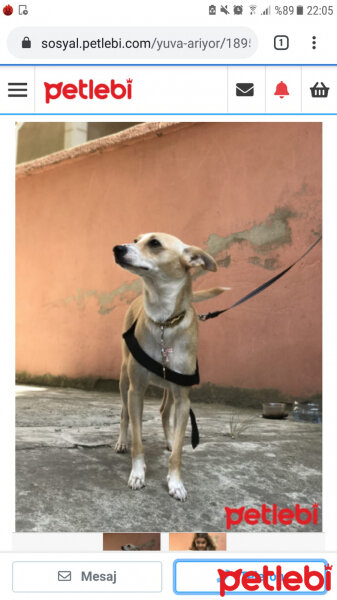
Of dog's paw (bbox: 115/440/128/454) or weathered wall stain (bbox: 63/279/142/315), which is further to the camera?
weathered wall stain (bbox: 63/279/142/315)

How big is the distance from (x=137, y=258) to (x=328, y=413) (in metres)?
1.04

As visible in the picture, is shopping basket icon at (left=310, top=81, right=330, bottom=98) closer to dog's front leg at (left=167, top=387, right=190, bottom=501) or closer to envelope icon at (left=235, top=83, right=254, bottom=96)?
envelope icon at (left=235, top=83, right=254, bottom=96)

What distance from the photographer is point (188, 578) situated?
1198 mm

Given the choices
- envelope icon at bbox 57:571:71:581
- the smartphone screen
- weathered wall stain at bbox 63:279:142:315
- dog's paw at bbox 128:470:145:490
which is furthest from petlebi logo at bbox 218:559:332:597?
weathered wall stain at bbox 63:279:142:315

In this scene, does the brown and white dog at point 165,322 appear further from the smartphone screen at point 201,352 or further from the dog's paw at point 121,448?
the dog's paw at point 121,448

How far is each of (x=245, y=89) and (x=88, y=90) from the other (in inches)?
21.9

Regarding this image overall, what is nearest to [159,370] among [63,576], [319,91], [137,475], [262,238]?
[137,475]

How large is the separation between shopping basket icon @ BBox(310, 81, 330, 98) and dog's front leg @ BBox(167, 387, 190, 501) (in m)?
1.35

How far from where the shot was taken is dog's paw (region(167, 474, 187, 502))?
1879mm

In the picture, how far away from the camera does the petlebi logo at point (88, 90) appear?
1.54 metres

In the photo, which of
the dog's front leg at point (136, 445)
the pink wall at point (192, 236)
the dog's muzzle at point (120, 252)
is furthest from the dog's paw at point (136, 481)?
the pink wall at point (192, 236)

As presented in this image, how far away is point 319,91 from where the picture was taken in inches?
59.2

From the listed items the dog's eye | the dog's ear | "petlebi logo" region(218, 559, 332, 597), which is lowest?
"petlebi logo" region(218, 559, 332, 597)

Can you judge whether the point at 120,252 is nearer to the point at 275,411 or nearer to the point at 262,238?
the point at 275,411
